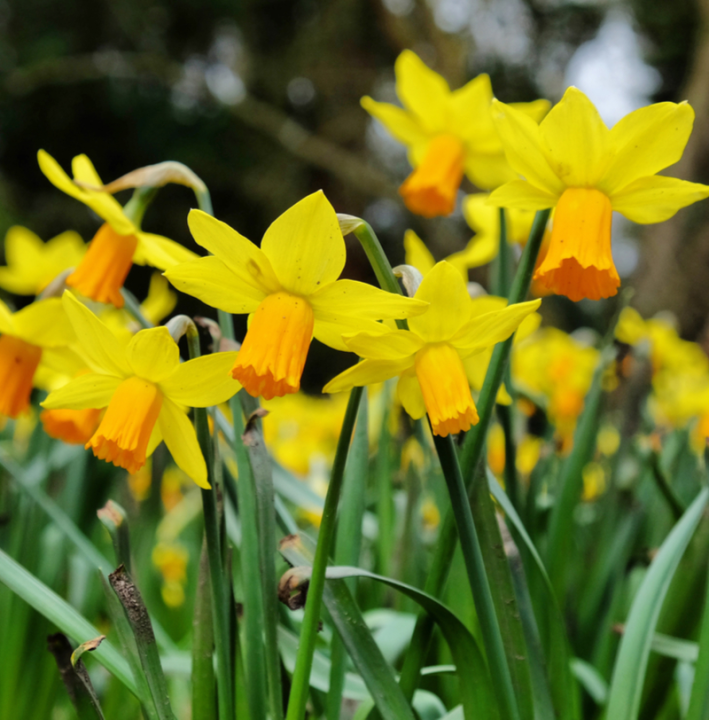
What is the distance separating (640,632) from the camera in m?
0.72

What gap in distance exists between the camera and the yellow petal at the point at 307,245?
51 centimetres

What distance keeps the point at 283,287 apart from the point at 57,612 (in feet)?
1.36

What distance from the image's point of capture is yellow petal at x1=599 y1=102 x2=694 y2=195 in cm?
55

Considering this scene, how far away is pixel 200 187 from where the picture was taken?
74 cm

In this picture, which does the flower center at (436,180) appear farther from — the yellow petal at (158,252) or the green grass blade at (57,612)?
the green grass blade at (57,612)

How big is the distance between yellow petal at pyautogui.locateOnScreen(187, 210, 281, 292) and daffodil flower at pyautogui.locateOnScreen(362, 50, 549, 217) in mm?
486

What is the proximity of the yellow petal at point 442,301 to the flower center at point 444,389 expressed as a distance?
2 cm

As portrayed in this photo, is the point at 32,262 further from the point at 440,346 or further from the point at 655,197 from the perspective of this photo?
the point at 655,197

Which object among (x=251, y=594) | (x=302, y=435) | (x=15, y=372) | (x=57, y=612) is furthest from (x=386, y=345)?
(x=302, y=435)

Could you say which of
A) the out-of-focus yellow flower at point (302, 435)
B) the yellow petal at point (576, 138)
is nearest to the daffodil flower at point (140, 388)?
the yellow petal at point (576, 138)

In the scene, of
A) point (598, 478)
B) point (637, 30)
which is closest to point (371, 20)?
point (637, 30)

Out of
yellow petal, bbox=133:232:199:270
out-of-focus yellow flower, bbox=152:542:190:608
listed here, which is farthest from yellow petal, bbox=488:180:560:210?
out-of-focus yellow flower, bbox=152:542:190:608

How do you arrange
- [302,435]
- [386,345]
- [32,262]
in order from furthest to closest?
1. [302,435]
2. [32,262]
3. [386,345]

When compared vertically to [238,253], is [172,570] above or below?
below
